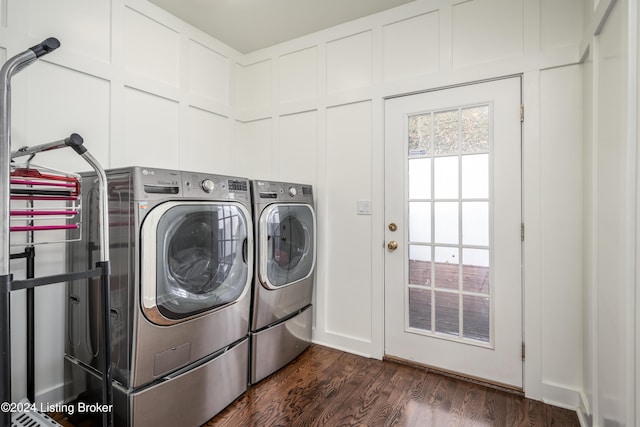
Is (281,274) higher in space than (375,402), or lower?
higher

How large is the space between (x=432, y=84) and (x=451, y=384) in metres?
2.03

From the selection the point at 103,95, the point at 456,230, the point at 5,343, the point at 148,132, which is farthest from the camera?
the point at 148,132

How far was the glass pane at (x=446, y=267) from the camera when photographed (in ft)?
7.23

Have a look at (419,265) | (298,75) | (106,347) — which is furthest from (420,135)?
(106,347)

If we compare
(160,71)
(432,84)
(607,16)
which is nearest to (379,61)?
(432,84)

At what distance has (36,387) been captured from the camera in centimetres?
176

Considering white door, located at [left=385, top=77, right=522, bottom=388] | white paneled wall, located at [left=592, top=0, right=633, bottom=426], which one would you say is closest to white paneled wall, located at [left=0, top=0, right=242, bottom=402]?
white door, located at [left=385, top=77, right=522, bottom=388]

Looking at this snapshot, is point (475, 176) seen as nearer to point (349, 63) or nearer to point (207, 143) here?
point (349, 63)

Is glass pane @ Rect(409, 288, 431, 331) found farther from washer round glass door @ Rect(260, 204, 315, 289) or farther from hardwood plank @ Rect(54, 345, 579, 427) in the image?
washer round glass door @ Rect(260, 204, 315, 289)

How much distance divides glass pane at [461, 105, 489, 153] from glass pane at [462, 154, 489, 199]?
60mm

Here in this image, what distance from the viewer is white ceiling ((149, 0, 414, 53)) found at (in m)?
2.34

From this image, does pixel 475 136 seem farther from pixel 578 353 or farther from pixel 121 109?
pixel 121 109

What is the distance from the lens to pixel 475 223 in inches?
84.5

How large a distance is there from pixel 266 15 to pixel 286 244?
1.77m
